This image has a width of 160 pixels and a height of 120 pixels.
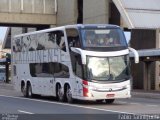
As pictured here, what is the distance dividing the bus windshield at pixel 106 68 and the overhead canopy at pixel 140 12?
24491 mm

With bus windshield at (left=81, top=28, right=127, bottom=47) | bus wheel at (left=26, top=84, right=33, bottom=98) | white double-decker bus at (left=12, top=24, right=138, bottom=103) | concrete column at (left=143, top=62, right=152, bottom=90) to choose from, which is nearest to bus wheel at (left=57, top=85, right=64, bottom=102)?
white double-decker bus at (left=12, top=24, right=138, bottom=103)

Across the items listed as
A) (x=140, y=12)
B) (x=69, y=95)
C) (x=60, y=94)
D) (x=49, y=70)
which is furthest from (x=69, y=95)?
(x=140, y=12)

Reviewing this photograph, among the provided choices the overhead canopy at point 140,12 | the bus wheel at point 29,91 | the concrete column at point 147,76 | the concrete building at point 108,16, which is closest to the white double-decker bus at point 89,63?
the bus wheel at point 29,91

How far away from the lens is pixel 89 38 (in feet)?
82.8

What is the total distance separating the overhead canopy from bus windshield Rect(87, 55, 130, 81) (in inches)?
964

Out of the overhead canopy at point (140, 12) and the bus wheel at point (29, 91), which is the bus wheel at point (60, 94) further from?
the overhead canopy at point (140, 12)

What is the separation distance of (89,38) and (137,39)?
3106 centimetres

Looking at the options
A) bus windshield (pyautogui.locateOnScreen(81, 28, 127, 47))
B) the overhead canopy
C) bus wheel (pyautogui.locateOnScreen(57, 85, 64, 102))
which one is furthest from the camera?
the overhead canopy

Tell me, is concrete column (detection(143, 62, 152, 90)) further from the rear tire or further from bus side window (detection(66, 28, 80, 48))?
bus side window (detection(66, 28, 80, 48))

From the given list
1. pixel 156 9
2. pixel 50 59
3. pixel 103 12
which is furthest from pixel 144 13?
pixel 50 59

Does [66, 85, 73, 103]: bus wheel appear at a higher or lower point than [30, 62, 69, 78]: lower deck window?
lower

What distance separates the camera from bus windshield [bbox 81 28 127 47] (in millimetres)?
25109

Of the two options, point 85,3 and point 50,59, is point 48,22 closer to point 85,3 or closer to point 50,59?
point 85,3

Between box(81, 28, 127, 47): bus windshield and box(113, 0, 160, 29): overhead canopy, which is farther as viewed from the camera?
box(113, 0, 160, 29): overhead canopy
